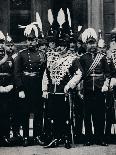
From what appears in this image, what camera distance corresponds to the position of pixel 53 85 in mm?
10922

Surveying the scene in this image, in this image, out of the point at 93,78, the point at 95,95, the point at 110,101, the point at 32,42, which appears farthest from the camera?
the point at 110,101

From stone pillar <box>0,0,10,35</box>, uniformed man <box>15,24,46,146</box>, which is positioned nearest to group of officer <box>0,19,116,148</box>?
uniformed man <box>15,24,46,146</box>

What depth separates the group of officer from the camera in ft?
35.6

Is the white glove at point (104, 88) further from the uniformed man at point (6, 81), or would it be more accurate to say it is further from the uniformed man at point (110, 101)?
the uniformed man at point (6, 81)

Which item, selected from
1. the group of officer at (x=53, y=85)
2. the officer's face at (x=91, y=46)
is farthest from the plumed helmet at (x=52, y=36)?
the officer's face at (x=91, y=46)

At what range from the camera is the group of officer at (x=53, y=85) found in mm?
10844

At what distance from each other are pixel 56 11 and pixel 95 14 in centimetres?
84

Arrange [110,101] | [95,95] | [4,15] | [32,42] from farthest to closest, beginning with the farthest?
[4,15]
[110,101]
[95,95]
[32,42]

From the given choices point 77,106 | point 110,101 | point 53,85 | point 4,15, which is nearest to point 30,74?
point 53,85

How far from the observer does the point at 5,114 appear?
11141 mm

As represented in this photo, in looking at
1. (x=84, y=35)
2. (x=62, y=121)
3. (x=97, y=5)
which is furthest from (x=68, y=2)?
(x=62, y=121)

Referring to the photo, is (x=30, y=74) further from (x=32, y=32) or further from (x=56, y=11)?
(x=56, y=11)

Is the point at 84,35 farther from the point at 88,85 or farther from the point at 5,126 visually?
the point at 5,126

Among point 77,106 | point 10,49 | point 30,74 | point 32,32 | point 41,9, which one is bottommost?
point 77,106
